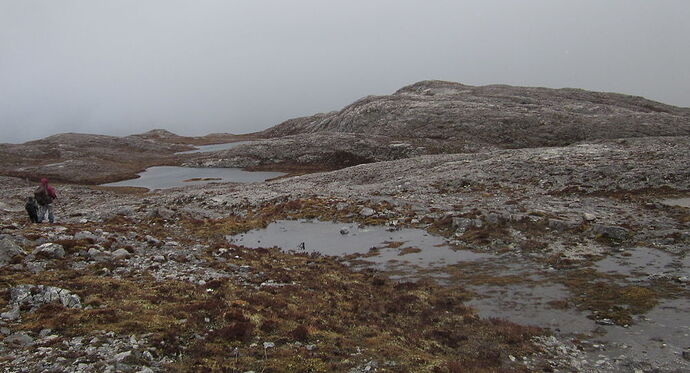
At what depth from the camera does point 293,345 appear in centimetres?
1558

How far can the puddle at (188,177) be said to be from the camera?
87.4 m

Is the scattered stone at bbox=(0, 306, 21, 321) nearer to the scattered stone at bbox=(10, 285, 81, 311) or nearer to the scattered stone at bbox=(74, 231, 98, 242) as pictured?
the scattered stone at bbox=(10, 285, 81, 311)

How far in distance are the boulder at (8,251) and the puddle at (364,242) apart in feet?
55.6

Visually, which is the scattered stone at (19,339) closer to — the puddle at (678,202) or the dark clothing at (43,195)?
the dark clothing at (43,195)

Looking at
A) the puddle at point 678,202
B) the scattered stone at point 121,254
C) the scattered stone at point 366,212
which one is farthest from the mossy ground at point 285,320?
the puddle at point 678,202

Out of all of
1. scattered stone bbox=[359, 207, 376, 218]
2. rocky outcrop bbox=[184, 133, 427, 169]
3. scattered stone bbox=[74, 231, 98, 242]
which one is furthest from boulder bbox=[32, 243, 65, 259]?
rocky outcrop bbox=[184, 133, 427, 169]

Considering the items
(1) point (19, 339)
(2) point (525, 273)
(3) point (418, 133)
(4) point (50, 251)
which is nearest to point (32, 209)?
(4) point (50, 251)

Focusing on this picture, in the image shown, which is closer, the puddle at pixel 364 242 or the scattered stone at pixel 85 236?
the scattered stone at pixel 85 236

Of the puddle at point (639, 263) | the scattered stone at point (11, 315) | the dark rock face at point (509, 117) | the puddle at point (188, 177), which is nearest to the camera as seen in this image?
the scattered stone at point (11, 315)

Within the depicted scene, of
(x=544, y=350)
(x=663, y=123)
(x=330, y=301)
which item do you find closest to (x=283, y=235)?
(x=330, y=301)

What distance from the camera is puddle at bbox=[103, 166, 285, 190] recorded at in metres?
87.4

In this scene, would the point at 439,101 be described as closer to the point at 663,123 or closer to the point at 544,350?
the point at 663,123

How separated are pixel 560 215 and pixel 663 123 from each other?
279ft

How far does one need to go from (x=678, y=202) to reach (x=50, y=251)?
50088 millimetres
